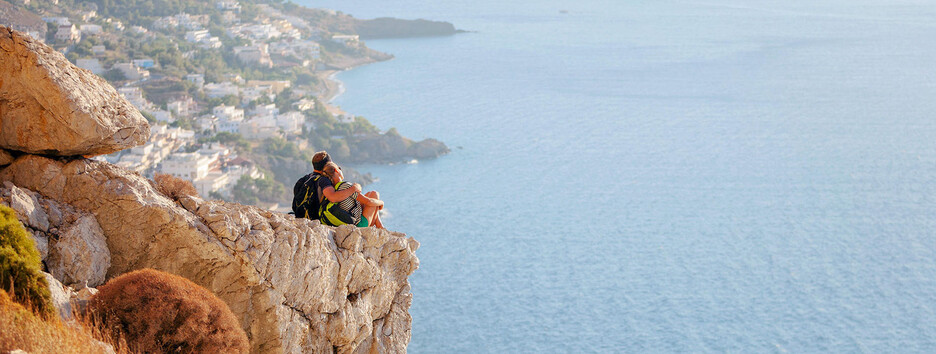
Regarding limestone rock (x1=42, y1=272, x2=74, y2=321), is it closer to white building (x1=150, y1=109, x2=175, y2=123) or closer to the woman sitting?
the woman sitting

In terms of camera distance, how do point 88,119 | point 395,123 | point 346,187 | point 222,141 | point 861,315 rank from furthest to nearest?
point 395,123 < point 222,141 < point 861,315 < point 346,187 < point 88,119

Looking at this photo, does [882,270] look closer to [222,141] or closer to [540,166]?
Result: [540,166]

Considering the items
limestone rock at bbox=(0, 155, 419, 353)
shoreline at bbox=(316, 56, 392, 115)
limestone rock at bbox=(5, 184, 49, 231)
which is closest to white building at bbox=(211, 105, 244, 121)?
shoreline at bbox=(316, 56, 392, 115)

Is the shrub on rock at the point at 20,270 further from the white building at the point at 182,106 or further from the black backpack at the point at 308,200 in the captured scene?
the white building at the point at 182,106

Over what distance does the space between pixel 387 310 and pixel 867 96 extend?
99.1 metres

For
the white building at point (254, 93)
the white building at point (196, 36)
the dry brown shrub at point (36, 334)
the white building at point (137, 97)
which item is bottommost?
the white building at point (254, 93)

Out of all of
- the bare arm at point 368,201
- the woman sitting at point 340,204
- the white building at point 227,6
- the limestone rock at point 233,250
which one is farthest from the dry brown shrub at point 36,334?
the white building at point 227,6

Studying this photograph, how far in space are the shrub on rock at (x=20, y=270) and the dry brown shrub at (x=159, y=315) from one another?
341 millimetres

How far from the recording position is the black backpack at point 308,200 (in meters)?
7.81

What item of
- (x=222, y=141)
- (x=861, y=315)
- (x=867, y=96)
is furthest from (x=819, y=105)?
(x=222, y=141)

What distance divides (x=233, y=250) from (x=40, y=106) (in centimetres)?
164

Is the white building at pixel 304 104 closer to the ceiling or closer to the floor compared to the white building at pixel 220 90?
closer to the floor

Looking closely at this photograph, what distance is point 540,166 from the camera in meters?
72.7

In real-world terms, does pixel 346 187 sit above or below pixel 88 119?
below
